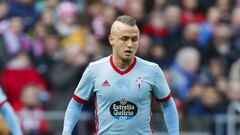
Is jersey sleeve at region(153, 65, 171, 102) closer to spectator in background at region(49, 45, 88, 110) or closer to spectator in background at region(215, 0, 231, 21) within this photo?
spectator in background at region(49, 45, 88, 110)

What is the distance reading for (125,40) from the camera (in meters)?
9.60

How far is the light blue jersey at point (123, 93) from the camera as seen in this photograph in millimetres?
9664

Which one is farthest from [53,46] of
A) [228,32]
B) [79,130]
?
[228,32]

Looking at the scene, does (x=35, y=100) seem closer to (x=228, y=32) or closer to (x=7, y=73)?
(x=7, y=73)

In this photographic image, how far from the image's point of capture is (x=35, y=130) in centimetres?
1481

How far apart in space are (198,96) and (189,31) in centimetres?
160

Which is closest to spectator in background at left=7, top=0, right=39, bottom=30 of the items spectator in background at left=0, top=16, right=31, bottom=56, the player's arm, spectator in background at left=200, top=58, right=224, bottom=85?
spectator in background at left=0, top=16, right=31, bottom=56

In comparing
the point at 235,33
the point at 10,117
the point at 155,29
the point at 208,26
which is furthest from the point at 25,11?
the point at 10,117

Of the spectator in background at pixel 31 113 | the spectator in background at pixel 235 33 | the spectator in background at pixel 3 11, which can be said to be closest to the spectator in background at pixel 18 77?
the spectator in background at pixel 31 113

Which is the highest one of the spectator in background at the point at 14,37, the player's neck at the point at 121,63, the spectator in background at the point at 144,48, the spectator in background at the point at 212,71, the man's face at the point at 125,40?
the spectator in background at the point at 14,37

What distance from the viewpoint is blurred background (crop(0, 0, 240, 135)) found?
1538 cm

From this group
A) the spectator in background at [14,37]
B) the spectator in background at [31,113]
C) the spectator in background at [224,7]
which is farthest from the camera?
the spectator in background at [224,7]

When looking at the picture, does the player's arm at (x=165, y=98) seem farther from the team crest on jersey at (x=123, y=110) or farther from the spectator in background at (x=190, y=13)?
the spectator in background at (x=190, y=13)

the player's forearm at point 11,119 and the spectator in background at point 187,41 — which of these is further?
the spectator in background at point 187,41
